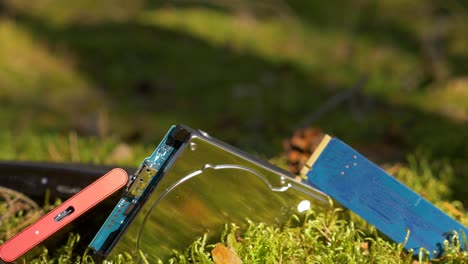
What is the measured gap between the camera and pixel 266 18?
9.30 metres

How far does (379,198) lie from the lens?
2.74 metres

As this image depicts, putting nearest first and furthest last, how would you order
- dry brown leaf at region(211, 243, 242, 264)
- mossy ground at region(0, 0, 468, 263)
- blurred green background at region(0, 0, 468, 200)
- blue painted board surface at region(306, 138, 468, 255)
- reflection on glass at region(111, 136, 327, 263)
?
1. reflection on glass at region(111, 136, 327, 263)
2. dry brown leaf at region(211, 243, 242, 264)
3. blue painted board surface at region(306, 138, 468, 255)
4. mossy ground at region(0, 0, 468, 263)
5. blurred green background at region(0, 0, 468, 200)

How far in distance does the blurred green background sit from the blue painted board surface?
80.2 inches

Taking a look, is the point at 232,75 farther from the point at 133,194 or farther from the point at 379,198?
the point at 133,194

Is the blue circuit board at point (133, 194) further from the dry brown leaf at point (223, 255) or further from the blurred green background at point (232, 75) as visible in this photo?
the blurred green background at point (232, 75)

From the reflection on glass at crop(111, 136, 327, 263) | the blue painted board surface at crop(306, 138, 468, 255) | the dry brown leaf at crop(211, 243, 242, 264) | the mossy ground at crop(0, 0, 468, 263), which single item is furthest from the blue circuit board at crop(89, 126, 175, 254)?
the mossy ground at crop(0, 0, 468, 263)

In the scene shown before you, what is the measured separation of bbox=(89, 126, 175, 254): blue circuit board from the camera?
8.03 ft

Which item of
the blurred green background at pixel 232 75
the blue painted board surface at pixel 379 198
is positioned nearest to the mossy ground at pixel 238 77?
the blurred green background at pixel 232 75

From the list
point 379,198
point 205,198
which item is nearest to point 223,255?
point 205,198

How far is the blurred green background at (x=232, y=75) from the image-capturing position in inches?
225

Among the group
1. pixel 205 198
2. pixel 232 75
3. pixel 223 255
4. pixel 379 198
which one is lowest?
pixel 223 255

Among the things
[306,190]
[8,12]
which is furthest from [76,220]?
[8,12]

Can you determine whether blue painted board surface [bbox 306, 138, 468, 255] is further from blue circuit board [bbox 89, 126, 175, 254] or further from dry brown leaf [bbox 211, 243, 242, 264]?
blue circuit board [bbox 89, 126, 175, 254]

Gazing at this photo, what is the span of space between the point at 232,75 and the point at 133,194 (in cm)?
556
